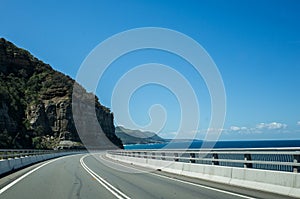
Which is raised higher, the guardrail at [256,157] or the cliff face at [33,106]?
the cliff face at [33,106]

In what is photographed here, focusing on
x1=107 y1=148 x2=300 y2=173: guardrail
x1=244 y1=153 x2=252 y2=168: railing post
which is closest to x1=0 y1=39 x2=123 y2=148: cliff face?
x1=107 y1=148 x2=300 y2=173: guardrail

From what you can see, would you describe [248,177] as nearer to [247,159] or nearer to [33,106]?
[247,159]

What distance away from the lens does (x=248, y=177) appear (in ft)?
47.5

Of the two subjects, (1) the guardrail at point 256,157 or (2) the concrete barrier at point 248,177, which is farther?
(1) the guardrail at point 256,157

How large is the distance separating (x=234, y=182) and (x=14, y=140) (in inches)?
3431

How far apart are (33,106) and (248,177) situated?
11542cm

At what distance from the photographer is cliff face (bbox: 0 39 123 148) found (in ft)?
331

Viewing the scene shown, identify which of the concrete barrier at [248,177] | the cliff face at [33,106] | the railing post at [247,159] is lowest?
the concrete barrier at [248,177]

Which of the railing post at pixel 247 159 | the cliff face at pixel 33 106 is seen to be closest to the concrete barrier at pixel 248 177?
the railing post at pixel 247 159

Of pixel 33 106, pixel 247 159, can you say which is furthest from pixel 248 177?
pixel 33 106

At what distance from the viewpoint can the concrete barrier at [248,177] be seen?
38.3ft

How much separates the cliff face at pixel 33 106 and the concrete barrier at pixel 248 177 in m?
70.0

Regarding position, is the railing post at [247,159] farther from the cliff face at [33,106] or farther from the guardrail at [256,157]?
the cliff face at [33,106]

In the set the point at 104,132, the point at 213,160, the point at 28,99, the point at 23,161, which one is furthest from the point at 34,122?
the point at 213,160
